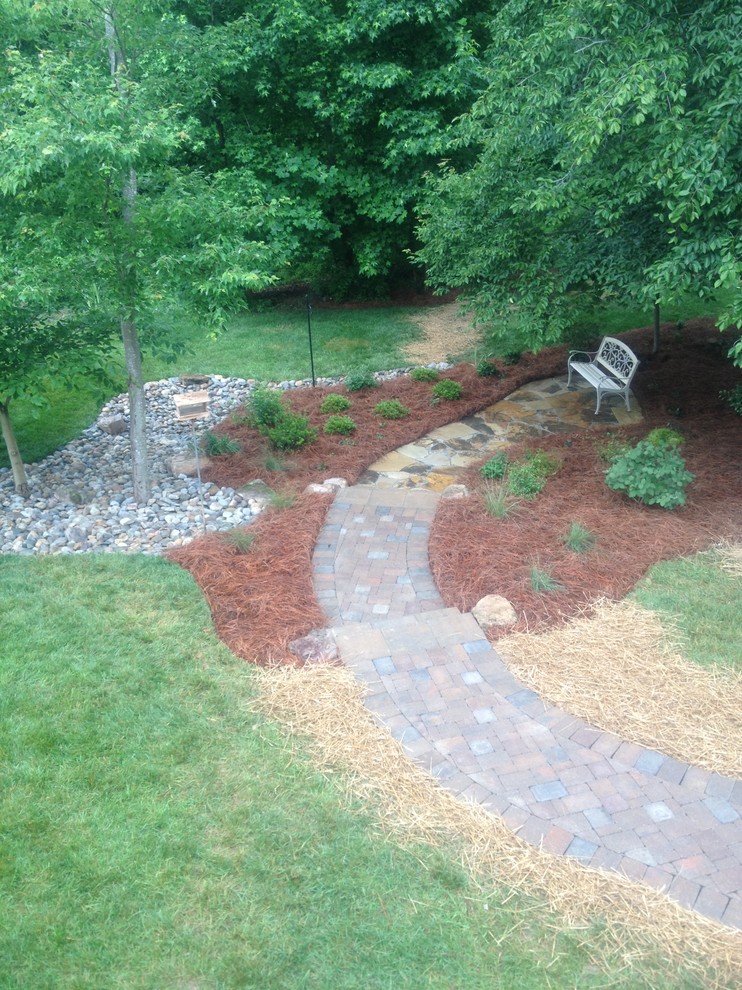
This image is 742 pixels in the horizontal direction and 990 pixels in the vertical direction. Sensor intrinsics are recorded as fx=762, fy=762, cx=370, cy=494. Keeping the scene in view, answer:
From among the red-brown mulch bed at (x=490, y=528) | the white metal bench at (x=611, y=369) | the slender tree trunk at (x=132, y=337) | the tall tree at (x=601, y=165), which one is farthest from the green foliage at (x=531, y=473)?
the slender tree trunk at (x=132, y=337)

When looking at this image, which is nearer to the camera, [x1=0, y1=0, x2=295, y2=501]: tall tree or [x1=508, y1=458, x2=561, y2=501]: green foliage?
[x1=0, y1=0, x2=295, y2=501]: tall tree

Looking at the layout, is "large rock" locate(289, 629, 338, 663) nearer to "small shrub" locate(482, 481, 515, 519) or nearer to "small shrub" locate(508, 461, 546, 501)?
"small shrub" locate(482, 481, 515, 519)

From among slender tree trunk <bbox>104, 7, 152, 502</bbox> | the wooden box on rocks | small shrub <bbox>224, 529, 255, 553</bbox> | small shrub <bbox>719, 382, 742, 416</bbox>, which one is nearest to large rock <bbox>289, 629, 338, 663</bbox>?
small shrub <bbox>224, 529, 255, 553</bbox>

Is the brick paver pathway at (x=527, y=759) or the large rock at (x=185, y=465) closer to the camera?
the brick paver pathway at (x=527, y=759)

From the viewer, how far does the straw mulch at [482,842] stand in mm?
3086

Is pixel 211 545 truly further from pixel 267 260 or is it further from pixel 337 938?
pixel 337 938

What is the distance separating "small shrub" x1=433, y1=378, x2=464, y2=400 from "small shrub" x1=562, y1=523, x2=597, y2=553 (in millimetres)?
3541

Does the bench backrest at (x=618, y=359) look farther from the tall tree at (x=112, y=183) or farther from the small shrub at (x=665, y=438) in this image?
the tall tree at (x=112, y=183)

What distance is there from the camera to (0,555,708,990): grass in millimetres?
3023

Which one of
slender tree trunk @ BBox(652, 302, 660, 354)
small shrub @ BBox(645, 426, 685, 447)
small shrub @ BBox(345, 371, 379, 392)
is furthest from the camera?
slender tree trunk @ BBox(652, 302, 660, 354)

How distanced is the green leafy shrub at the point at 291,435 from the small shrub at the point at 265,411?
1.09 ft

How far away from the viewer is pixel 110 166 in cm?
546

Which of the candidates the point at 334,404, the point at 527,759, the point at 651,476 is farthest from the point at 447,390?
the point at 527,759

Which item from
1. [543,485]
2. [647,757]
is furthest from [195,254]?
[647,757]
